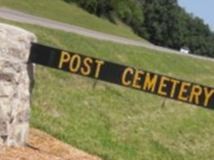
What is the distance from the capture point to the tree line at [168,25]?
109m

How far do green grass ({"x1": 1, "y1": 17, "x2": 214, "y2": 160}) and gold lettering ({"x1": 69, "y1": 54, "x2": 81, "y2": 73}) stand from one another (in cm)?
205

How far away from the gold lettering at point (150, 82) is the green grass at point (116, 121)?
2253 millimetres

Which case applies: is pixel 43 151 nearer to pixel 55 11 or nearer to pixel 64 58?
pixel 64 58

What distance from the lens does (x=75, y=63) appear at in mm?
11086

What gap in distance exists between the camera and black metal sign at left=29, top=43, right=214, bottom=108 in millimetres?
10648

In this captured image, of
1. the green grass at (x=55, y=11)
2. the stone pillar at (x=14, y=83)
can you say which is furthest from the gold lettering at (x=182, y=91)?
the green grass at (x=55, y=11)

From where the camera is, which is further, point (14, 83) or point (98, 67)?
point (98, 67)

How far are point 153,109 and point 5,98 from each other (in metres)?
8.13

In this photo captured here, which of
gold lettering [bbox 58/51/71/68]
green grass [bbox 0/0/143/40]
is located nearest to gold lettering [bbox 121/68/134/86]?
gold lettering [bbox 58/51/71/68]

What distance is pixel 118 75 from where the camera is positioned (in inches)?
430

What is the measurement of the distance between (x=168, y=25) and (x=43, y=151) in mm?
117790

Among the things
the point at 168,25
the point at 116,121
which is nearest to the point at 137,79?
the point at 116,121

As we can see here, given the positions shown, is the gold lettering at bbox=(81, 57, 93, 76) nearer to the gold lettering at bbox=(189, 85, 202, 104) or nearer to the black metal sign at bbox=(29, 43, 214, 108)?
the black metal sign at bbox=(29, 43, 214, 108)

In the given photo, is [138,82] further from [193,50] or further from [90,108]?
[193,50]
